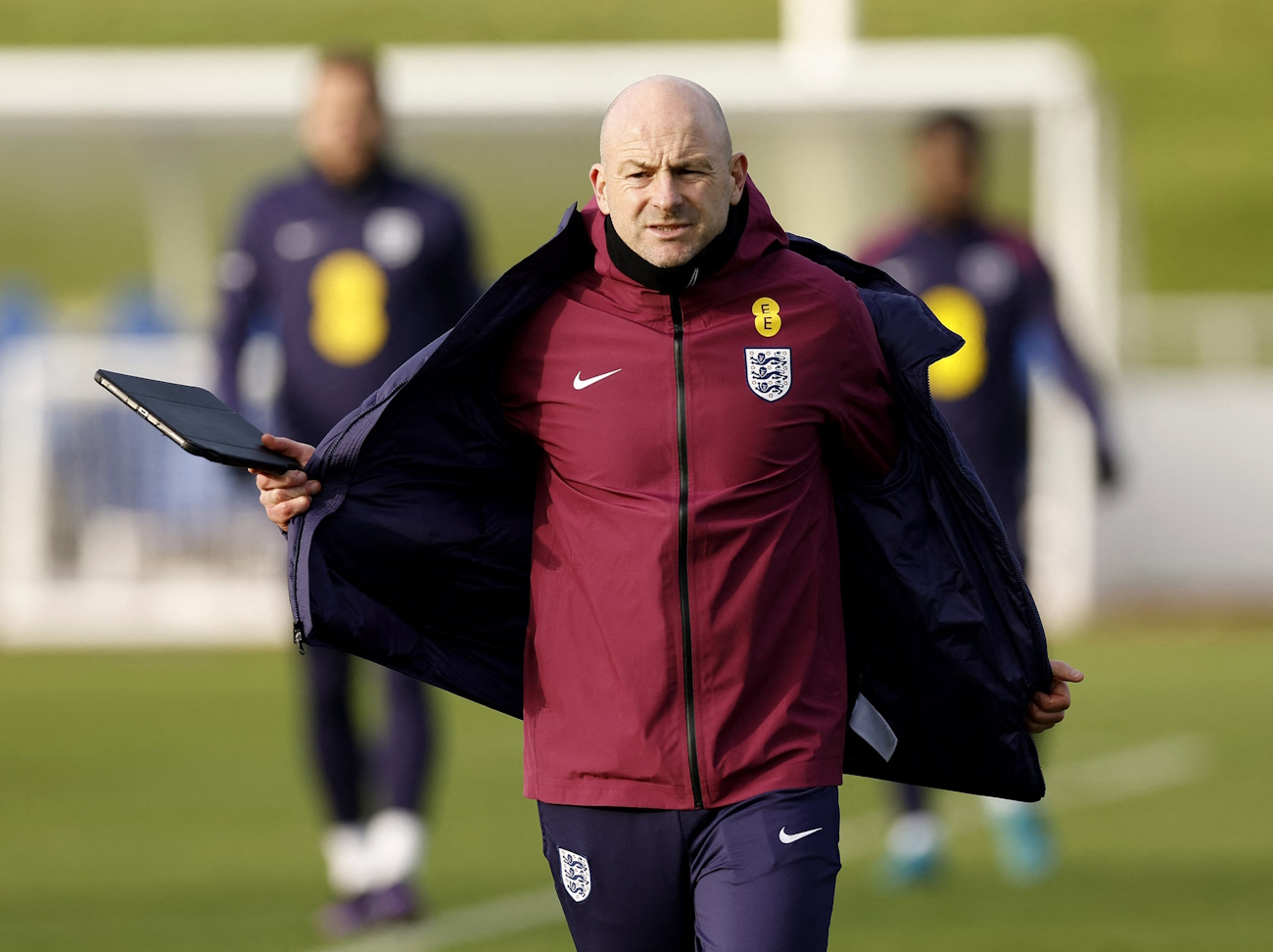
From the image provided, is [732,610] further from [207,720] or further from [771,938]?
[207,720]

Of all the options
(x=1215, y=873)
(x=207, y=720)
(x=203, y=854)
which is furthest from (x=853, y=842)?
(x=207, y=720)

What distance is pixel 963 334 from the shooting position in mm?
8953

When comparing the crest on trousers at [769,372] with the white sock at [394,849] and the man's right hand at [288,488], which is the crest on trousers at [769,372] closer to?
the man's right hand at [288,488]

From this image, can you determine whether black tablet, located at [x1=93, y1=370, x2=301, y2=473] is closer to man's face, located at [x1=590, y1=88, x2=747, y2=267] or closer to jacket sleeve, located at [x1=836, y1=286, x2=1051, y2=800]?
man's face, located at [x1=590, y1=88, x2=747, y2=267]

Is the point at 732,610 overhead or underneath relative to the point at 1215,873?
overhead

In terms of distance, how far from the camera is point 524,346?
175 inches

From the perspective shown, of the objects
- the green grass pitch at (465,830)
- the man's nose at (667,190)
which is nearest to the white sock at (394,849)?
the green grass pitch at (465,830)

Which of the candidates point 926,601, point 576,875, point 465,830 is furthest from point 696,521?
point 465,830

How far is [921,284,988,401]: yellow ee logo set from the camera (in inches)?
352

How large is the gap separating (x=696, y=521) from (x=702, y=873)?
64 cm

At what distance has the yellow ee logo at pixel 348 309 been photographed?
796cm

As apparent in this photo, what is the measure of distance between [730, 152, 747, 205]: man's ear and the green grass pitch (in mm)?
3636

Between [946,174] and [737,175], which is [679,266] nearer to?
[737,175]

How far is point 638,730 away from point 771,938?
1.42 feet
